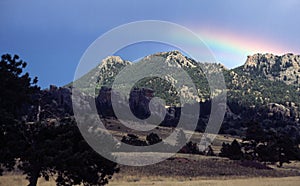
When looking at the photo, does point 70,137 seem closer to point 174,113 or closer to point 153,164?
point 153,164

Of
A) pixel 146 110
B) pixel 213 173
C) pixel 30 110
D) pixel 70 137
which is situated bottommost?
pixel 213 173

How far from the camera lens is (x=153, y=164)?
49.2 m

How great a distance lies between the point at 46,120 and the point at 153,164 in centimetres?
2583

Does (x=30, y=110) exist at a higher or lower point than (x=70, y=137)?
higher

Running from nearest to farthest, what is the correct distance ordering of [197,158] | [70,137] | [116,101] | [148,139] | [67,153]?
[67,153] < [70,137] < [197,158] < [148,139] < [116,101]

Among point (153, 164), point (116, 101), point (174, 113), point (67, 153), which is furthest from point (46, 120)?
point (174, 113)

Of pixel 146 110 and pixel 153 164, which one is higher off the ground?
pixel 146 110

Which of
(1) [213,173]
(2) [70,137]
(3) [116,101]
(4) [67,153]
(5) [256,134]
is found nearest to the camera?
(4) [67,153]

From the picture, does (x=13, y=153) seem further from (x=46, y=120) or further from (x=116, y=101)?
(x=116, y=101)

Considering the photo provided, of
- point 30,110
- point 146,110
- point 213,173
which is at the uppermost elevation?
point 146,110

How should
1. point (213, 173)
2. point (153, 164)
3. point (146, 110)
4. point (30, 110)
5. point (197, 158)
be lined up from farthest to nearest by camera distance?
1. point (146, 110)
2. point (197, 158)
3. point (153, 164)
4. point (213, 173)
5. point (30, 110)

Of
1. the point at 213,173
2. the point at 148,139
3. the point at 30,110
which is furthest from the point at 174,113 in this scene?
the point at 30,110

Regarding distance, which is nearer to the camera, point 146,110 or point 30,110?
point 30,110

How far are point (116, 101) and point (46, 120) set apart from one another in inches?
4438
